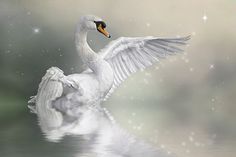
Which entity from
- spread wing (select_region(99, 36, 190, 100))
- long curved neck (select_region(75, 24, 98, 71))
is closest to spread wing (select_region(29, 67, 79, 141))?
long curved neck (select_region(75, 24, 98, 71))

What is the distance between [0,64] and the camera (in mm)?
5164

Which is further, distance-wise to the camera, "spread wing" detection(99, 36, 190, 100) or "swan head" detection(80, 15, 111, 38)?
"spread wing" detection(99, 36, 190, 100)

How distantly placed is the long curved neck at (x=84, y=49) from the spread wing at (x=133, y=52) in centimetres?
7

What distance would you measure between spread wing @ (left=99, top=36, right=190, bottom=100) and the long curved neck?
0.07 metres

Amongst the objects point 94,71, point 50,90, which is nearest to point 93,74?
point 94,71

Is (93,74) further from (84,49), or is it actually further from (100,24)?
(100,24)

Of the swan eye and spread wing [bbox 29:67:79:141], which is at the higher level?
the swan eye

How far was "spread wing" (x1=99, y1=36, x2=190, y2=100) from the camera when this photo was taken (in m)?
4.30

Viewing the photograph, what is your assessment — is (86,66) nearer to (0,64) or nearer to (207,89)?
(0,64)

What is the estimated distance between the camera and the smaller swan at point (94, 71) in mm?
4176

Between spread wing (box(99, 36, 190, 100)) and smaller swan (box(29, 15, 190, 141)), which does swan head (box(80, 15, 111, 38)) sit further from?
spread wing (box(99, 36, 190, 100))

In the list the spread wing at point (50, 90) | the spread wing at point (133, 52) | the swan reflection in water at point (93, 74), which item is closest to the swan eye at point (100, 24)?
the swan reflection in water at point (93, 74)

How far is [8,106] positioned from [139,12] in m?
1.24

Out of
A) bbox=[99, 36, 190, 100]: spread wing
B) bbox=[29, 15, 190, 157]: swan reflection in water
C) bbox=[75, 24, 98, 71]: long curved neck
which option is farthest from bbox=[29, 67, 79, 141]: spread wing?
bbox=[99, 36, 190, 100]: spread wing
